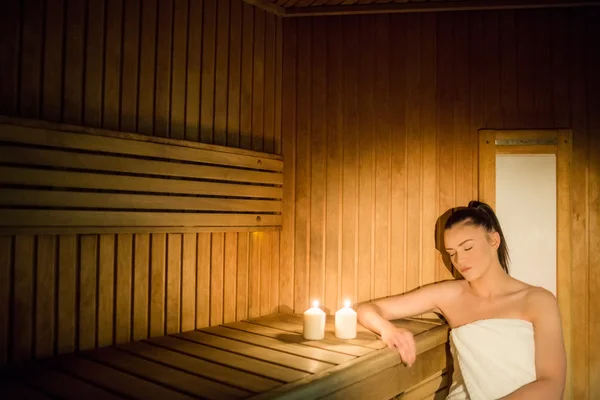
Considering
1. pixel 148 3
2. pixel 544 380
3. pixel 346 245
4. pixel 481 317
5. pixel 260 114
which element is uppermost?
pixel 148 3

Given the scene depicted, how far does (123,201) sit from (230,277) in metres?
0.92

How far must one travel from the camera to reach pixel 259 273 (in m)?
3.38

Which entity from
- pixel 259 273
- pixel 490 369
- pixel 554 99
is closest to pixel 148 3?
pixel 259 273

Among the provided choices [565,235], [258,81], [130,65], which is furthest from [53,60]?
Answer: [565,235]

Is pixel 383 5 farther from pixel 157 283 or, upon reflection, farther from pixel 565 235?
pixel 157 283

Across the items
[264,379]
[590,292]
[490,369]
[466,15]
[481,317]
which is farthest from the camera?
[466,15]

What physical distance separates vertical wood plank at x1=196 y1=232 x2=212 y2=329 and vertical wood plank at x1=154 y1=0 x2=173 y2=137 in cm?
67

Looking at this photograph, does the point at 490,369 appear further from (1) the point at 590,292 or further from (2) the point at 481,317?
(1) the point at 590,292

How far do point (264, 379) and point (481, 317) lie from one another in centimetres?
131

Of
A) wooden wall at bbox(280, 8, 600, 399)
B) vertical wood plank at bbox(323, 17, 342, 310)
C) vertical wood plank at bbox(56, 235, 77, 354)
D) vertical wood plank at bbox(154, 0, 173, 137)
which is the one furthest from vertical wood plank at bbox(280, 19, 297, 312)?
vertical wood plank at bbox(56, 235, 77, 354)

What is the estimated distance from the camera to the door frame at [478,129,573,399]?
118 inches

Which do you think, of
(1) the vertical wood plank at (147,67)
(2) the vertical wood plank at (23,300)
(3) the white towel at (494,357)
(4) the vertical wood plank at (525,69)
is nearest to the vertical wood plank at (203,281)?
(1) the vertical wood plank at (147,67)

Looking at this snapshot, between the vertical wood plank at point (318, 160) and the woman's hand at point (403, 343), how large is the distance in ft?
2.76

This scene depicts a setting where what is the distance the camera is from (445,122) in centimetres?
323
